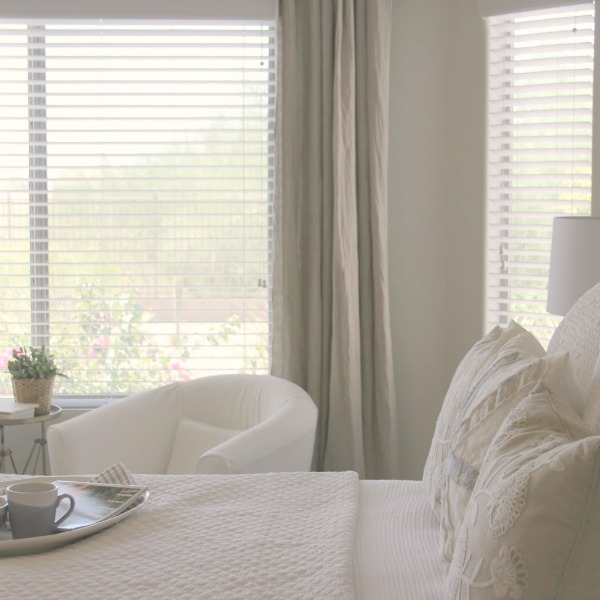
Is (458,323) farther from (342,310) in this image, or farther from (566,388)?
(566,388)

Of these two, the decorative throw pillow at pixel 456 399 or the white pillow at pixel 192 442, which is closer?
the decorative throw pillow at pixel 456 399

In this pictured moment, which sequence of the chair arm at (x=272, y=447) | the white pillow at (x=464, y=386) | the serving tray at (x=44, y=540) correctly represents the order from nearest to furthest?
the serving tray at (x=44, y=540) < the white pillow at (x=464, y=386) < the chair arm at (x=272, y=447)

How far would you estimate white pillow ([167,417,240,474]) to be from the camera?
333 centimetres

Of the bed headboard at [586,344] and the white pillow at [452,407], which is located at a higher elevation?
the bed headboard at [586,344]

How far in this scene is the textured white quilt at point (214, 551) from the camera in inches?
63.4

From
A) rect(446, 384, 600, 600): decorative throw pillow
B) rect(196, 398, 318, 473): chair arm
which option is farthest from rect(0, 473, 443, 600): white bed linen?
rect(196, 398, 318, 473): chair arm

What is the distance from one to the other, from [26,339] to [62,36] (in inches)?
51.9

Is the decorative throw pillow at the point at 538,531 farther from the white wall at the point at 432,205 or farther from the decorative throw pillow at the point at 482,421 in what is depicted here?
the white wall at the point at 432,205

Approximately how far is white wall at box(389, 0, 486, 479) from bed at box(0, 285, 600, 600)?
1.50 meters

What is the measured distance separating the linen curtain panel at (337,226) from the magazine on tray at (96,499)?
1615 mm

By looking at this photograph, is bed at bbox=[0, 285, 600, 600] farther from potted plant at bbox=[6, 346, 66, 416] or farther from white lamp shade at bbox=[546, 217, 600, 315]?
potted plant at bbox=[6, 346, 66, 416]

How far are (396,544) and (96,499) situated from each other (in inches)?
27.1

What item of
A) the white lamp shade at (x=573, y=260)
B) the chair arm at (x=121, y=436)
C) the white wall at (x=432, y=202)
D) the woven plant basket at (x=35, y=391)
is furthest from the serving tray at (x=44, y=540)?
the white wall at (x=432, y=202)

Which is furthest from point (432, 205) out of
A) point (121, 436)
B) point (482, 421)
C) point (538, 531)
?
point (538, 531)
